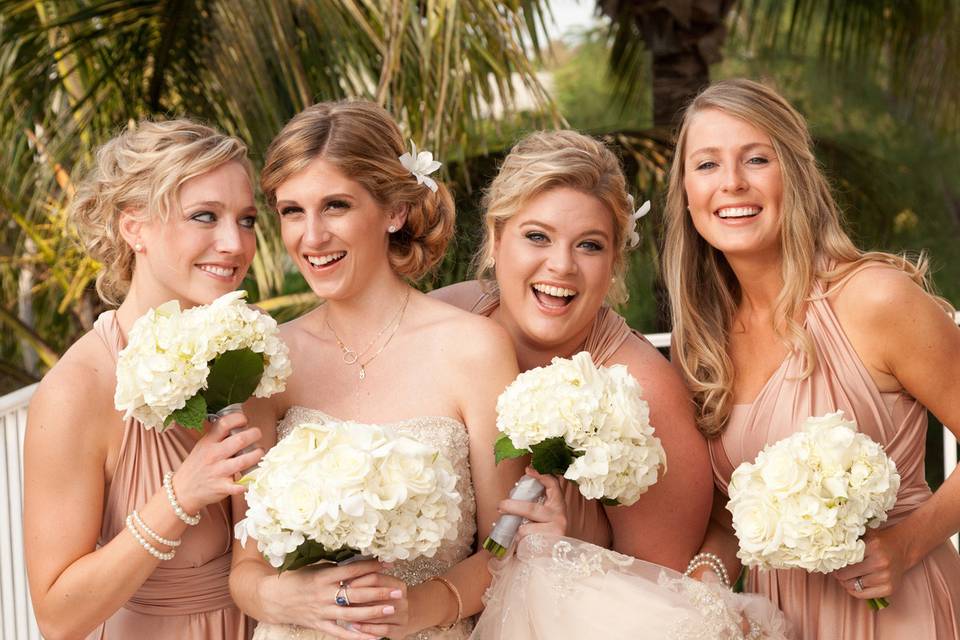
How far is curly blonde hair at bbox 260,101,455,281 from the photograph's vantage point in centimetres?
352

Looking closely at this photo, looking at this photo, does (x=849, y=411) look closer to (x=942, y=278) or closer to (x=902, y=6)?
(x=902, y=6)

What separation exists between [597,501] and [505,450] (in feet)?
2.42

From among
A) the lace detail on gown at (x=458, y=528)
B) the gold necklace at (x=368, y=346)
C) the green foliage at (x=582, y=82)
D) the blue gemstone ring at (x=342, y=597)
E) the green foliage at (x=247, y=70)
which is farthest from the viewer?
the green foliage at (x=582, y=82)

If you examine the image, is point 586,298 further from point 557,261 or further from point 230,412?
point 230,412

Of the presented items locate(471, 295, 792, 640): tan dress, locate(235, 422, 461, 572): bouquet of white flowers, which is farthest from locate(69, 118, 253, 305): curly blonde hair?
locate(471, 295, 792, 640): tan dress

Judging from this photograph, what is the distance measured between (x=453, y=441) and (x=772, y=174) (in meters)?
1.37

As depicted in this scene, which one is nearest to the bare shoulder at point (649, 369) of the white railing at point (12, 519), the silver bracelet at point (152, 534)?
the silver bracelet at point (152, 534)

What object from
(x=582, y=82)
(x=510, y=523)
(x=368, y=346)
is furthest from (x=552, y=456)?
(x=582, y=82)

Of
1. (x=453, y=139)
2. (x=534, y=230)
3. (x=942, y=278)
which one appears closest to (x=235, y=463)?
(x=534, y=230)

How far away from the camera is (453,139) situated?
672cm

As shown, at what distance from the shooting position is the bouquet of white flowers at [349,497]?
A: 2729mm

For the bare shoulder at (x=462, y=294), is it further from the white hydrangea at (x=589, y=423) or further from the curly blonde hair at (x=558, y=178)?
the white hydrangea at (x=589, y=423)

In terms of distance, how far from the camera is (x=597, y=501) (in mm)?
3799

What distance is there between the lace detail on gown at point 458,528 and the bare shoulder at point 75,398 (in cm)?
56
